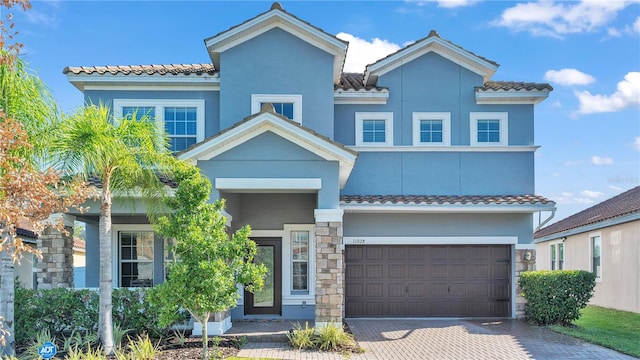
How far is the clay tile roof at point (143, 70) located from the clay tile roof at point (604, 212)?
547 inches

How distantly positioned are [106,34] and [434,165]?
32.5ft

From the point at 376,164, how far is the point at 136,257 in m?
7.48

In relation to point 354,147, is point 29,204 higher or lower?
lower

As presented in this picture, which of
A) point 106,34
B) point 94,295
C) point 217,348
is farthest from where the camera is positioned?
point 106,34

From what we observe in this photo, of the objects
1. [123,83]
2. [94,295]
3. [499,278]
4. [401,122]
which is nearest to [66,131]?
[94,295]

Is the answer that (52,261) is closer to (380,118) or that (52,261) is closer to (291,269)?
(291,269)

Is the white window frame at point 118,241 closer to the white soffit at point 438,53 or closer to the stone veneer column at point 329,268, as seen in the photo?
the stone veneer column at point 329,268

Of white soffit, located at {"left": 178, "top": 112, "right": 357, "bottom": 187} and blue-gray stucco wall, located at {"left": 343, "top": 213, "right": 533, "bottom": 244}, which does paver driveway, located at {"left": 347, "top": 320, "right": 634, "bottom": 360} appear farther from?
A: white soffit, located at {"left": 178, "top": 112, "right": 357, "bottom": 187}

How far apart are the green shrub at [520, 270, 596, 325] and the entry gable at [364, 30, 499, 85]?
20.7ft

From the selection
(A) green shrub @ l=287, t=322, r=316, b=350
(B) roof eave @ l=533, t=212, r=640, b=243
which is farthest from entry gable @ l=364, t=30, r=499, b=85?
(A) green shrub @ l=287, t=322, r=316, b=350

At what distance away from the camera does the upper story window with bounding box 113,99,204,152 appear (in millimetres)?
15562

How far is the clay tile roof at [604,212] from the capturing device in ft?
58.7

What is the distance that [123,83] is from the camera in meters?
15.5

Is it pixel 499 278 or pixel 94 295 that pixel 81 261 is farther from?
pixel 499 278
